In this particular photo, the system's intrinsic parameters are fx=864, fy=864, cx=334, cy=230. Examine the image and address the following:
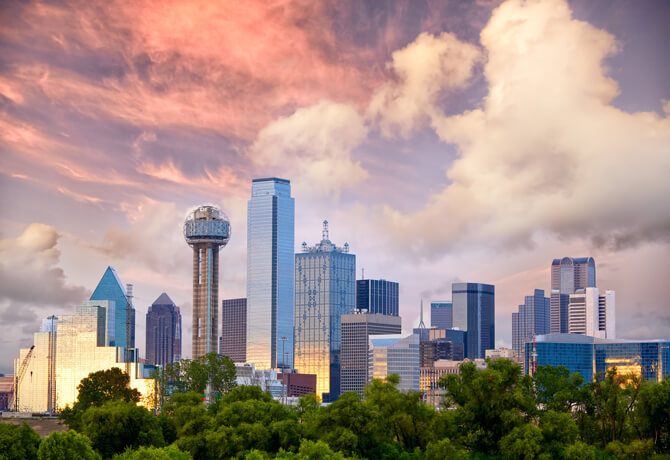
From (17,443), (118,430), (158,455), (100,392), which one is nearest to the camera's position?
(158,455)

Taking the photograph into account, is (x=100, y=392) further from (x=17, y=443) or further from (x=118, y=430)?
(x=17, y=443)

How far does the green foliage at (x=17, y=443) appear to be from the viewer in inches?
2611

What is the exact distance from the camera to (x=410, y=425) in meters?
88.6

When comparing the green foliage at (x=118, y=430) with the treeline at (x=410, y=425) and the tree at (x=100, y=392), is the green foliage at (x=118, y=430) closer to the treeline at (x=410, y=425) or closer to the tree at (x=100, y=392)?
the treeline at (x=410, y=425)

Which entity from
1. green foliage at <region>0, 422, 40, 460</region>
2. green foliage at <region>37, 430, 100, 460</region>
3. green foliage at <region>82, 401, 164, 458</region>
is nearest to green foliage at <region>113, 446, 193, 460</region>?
green foliage at <region>37, 430, 100, 460</region>

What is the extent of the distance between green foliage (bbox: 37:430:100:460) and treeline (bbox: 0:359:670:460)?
5.30 meters

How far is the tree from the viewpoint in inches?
4704

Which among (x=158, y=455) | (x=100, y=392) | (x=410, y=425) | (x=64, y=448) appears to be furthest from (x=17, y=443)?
(x=100, y=392)

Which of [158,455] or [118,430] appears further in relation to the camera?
[118,430]

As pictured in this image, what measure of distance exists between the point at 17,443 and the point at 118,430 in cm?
1483

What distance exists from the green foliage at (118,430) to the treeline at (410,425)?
95 mm

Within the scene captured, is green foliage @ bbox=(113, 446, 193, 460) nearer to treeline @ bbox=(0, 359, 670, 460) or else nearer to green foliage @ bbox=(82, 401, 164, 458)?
treeline @ bbox=(0, 359, 670, 460)

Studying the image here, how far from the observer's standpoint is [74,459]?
64.9m

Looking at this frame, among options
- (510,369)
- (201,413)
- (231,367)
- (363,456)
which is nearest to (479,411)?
(510,369)
